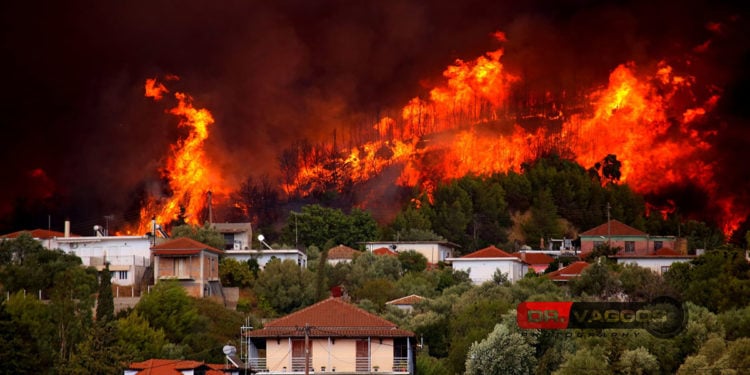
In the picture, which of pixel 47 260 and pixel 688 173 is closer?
pixel 47 260

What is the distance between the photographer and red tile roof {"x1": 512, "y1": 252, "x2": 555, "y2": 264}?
341 feet

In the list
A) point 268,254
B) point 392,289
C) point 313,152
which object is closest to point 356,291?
point 392,289

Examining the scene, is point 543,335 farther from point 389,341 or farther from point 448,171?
point 448,171

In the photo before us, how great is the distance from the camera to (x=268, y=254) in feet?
314

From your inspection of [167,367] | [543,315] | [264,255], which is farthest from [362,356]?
[264,255]

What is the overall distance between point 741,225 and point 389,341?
65726 millimetres

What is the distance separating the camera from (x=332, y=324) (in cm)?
6581

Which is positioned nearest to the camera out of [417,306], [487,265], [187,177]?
[417,306]

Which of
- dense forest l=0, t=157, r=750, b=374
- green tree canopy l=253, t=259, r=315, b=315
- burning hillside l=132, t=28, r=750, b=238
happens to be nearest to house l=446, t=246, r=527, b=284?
dense forest l=0, t=157, r=750, b=374

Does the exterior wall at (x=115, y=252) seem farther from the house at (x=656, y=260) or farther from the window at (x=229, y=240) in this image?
the house at (x=656, y=260)

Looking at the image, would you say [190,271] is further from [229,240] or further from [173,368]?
[173,368]

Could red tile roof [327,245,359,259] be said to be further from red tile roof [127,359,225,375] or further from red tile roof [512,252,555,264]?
red tile roof [127,359,225,375]

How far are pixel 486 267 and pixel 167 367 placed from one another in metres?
38.5

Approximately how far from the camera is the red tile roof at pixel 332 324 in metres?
65.2
